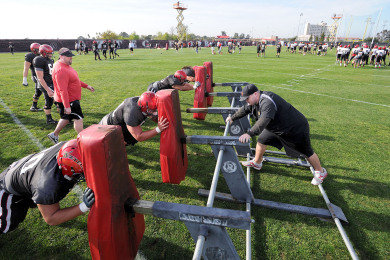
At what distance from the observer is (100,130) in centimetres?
164

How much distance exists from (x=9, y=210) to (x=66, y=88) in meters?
2.73

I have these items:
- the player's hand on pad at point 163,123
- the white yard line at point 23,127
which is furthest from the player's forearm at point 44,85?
the player's hand on pad at point 163,123

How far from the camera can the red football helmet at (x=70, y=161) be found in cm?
181

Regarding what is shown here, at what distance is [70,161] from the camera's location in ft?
5.92

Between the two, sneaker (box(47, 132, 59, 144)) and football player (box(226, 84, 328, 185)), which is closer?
football player (box(226, 84, 328, 185))

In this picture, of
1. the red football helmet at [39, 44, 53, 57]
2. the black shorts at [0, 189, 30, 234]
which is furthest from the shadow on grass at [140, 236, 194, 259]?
the red football helmet at [39, 44, 53, 57]

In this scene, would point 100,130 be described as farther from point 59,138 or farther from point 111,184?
point 59,138

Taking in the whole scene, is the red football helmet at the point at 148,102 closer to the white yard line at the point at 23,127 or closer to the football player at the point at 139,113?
the football player at the point at 139,113

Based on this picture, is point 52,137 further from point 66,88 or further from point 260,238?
point 260,238

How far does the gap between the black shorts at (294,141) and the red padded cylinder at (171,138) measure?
153cm

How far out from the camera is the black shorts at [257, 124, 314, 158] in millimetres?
3338

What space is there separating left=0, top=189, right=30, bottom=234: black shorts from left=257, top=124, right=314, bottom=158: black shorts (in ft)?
11.6

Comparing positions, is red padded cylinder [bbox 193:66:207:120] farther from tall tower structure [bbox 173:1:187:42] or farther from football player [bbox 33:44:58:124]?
tall tower structure [bbox 173:1:187:42]

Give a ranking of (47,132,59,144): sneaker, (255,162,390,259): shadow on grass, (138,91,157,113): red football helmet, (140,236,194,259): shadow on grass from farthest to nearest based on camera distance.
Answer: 1. (47,132,59,144): sneaker
2. (138,91,157,113): red football helmet
3. (255,162,390,259): shadow on grass
4. (140,236,194,259): shadow on grass
